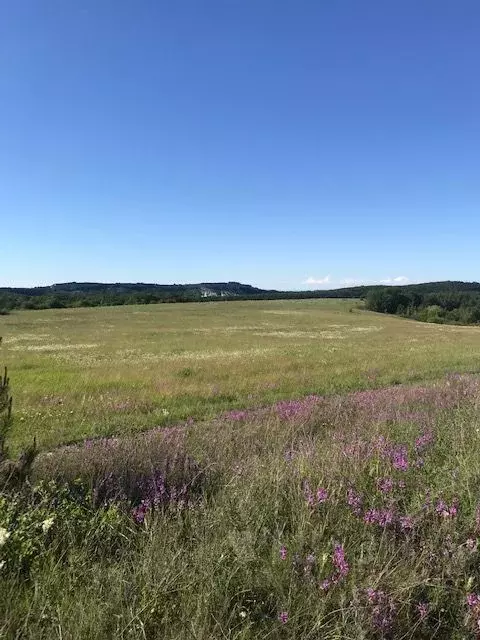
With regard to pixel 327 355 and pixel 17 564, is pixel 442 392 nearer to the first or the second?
pixel 17 564

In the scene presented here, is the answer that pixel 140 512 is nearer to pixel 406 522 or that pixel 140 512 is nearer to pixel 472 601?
pixel 406 522

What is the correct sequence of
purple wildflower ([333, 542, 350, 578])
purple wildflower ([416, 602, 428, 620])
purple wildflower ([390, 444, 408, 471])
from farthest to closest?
purple wildflower ([390, 444, 408, 471]) → purple wildflower ([333, 542, 350, 578]) → purple wildflower ([416, 602, 428, 620])

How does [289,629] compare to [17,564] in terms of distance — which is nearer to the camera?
[289,629]

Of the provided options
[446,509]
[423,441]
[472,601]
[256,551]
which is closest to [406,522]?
[446,509]

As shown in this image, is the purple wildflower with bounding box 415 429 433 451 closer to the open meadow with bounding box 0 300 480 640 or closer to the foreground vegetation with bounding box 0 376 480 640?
the open meadow with bounding box 0 300 480 640

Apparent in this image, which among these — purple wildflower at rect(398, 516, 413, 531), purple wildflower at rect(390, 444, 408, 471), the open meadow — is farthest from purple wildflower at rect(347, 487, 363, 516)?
purple wildflower at rect(390, 444, 408, 471)

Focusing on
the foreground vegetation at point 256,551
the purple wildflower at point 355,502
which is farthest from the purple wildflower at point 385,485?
the purple wildflower at point 355,502

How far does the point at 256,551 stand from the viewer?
331 cm

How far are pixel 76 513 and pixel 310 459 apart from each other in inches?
96.4

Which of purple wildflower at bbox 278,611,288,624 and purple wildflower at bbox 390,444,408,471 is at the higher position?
purple wildflower at bbox 390,444,408,471

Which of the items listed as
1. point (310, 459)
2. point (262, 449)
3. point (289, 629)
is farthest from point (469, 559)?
point (262, 449)

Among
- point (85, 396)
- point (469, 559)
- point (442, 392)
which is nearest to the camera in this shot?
point (469, 559)

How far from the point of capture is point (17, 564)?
313 centimetres

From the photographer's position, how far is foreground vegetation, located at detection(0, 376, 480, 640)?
271 cm
